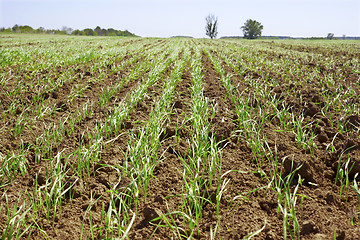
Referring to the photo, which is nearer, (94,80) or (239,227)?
(239,227)

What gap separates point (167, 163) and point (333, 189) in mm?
1631

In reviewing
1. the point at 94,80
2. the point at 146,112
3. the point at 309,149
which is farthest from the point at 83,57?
the point at 309,149

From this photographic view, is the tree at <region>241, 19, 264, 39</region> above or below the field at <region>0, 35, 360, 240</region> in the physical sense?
above

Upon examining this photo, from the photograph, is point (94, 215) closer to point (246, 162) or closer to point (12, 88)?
point (246, 162)

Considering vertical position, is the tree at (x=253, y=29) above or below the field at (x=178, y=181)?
above

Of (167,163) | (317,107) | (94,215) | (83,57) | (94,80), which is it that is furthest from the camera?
(83,57)

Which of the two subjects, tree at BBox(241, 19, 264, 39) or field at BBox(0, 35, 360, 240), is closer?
field at BBox(0, 35, 360, 240)

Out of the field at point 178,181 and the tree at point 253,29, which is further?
the tree at point 253,29

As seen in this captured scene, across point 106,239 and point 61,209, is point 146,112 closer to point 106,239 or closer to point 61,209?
point 61,209

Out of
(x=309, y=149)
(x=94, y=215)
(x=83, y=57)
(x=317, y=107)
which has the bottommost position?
(x=94, y=215)

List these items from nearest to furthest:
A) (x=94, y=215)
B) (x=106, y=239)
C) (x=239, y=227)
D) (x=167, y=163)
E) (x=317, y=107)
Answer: (x=106, y=239) < (x=239, y=227) < (x=94, y=215) < (x=167, y=163) < (x=317, y=107)

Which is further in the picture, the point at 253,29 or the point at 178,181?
the point at 253,29

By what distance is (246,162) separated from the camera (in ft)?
9.64

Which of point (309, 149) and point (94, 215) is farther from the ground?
point (309, 149)
